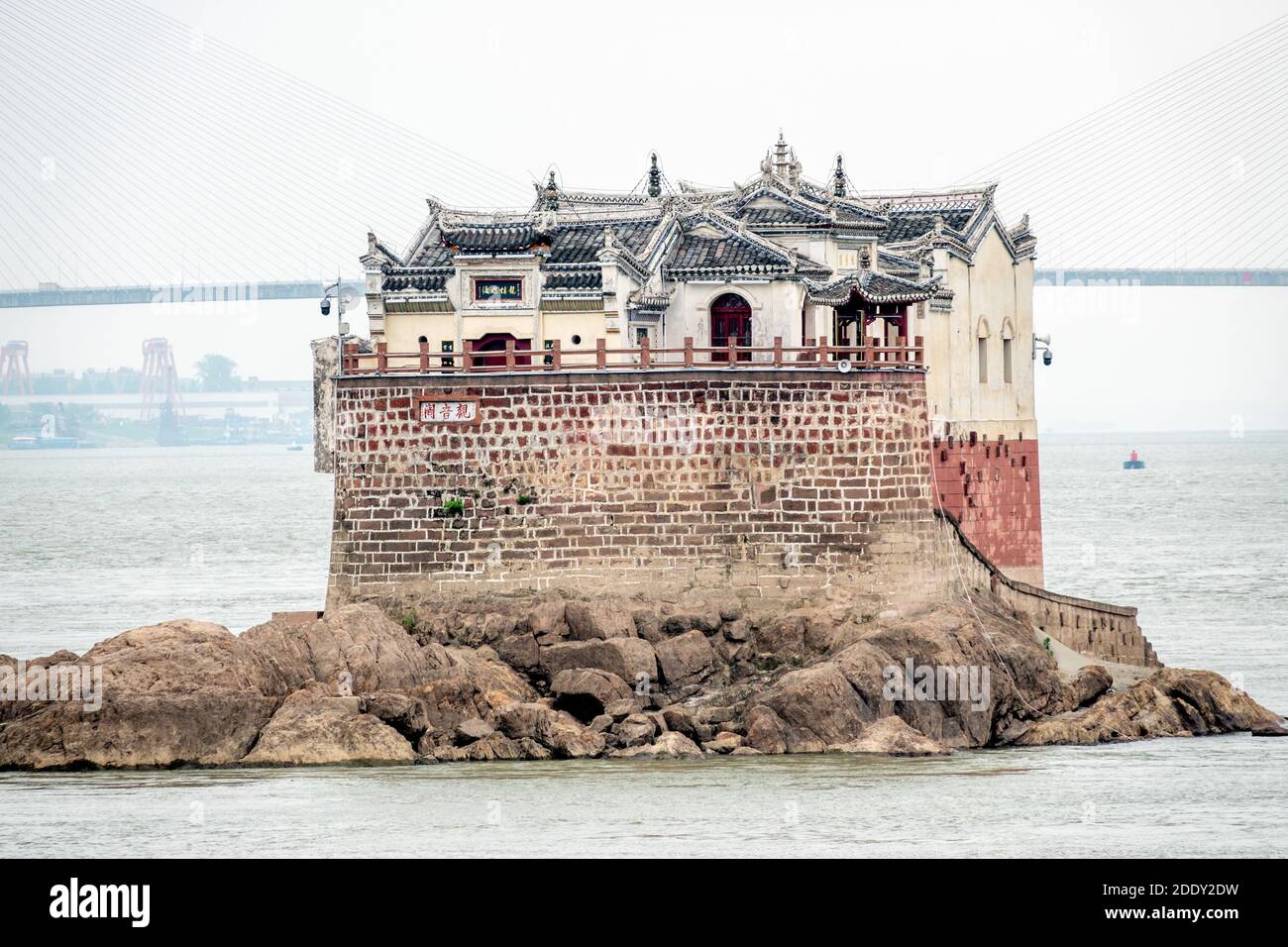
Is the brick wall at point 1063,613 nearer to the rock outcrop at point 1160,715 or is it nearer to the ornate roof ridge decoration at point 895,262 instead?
the rock outcrop at point 1160,715

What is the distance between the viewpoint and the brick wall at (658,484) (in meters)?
39.9

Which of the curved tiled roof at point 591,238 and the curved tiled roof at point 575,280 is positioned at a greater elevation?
the curved tiled roof at point 591,238

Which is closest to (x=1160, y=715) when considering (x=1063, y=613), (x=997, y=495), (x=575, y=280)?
(x=1063, y=613)

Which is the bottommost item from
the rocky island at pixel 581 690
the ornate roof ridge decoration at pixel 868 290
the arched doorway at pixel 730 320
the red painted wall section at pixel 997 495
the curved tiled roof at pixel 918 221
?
the rocky island at pixel 581 690

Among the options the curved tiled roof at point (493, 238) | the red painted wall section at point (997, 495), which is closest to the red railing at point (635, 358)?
the curved tiled roof at point (493, 238)

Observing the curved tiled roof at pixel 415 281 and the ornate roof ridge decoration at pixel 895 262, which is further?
the ornate roof ridge decoration at pixel 895 262

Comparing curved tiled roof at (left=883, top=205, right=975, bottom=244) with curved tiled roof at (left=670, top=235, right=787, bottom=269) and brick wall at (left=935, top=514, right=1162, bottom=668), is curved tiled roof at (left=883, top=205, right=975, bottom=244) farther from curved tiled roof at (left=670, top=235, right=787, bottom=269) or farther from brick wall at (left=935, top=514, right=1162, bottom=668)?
brick wall at (left=935, top=514, right=1162, bottom=668)

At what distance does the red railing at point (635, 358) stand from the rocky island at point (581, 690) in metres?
3.87

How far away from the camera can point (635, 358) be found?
43.0 metres

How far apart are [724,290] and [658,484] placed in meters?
4.72

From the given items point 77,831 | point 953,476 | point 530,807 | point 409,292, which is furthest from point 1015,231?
point 77,831

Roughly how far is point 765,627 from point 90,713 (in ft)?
33.9

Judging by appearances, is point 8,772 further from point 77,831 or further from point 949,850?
point 949,850

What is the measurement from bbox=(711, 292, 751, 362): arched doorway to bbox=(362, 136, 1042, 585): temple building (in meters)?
0.03
